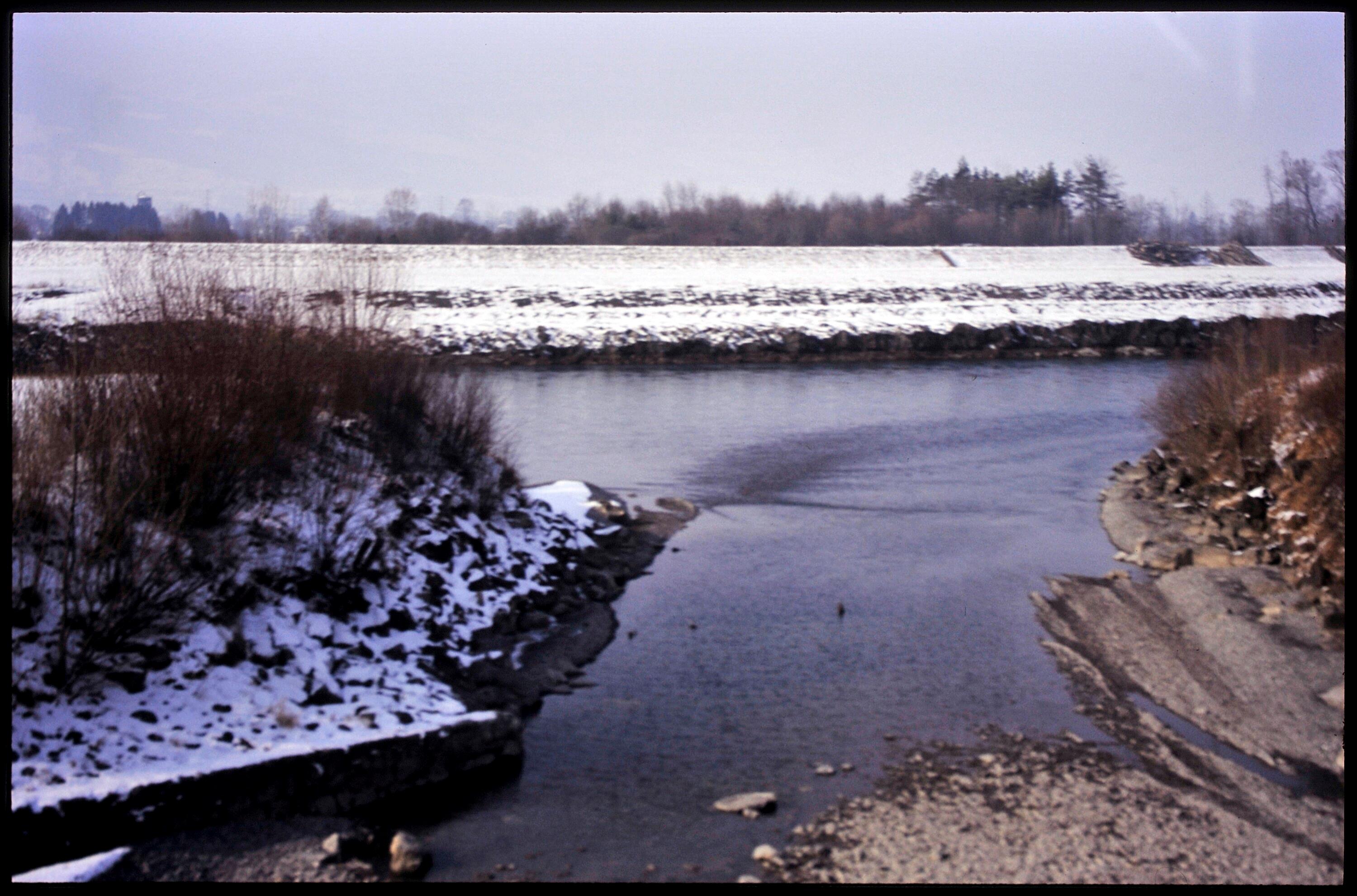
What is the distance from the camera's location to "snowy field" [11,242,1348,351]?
38.2m

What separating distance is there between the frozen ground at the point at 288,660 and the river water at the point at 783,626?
40.6 inches

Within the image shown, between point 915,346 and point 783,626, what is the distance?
97.6 ft

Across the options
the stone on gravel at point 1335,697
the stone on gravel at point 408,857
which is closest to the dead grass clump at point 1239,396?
the stone on gravel at point 1335,697

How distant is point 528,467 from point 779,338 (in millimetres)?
22102

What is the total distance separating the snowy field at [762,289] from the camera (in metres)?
38.2

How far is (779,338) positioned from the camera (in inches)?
1516

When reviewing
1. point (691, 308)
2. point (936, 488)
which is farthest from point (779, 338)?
point (936, 488)

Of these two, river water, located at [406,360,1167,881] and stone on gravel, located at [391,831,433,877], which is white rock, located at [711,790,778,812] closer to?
river water, located at [406,360,1167,881]

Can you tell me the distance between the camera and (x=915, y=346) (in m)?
38.8

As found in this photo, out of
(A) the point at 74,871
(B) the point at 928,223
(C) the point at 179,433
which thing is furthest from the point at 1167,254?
(A) the point at 74,871

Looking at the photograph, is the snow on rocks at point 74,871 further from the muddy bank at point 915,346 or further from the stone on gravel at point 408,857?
the muddy bank at point 915,346

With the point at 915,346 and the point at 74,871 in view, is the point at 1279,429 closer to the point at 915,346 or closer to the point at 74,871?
the point at 74,871

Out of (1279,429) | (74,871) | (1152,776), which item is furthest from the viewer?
(1279,429)

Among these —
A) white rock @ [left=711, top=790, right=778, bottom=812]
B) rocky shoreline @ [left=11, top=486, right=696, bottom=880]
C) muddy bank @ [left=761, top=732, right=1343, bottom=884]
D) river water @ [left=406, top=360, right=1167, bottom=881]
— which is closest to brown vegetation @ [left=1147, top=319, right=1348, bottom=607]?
river water @ [left=406, top=360, right=1167, bottom=881]
